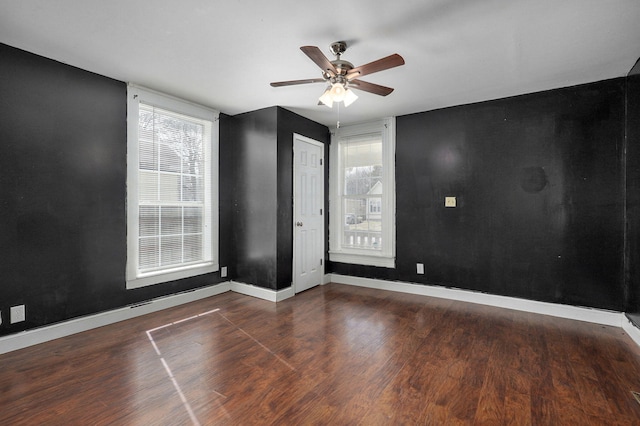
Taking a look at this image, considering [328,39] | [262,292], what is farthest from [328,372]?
[328,39]

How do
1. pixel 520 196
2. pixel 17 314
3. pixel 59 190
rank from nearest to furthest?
pixel 17 314 → pixel 59 190 → pixel 520 196

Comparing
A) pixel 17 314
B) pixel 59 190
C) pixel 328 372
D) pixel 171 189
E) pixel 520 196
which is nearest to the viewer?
pixel 328 372

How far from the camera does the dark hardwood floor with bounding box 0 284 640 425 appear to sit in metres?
1.83

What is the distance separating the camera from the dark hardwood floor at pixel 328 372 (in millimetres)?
1827

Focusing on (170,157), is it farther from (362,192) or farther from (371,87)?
(362,192)

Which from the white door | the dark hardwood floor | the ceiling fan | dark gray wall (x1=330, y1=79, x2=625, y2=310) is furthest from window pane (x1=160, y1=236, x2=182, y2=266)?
dark gray wall (x1=330, y1=79, x2=625, y2=310)

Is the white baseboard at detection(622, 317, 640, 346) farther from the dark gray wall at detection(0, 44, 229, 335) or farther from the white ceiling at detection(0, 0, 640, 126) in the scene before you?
the dark gray wall at detection(0, 44, 229, 335)

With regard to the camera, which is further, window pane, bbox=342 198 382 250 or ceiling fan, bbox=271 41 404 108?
window pane, bbox=342 198 382 250

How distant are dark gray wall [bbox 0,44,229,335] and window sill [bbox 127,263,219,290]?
0.12m

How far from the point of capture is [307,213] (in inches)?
183

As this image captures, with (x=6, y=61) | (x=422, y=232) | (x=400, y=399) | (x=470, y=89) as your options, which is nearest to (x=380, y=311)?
(x=422, y=232)

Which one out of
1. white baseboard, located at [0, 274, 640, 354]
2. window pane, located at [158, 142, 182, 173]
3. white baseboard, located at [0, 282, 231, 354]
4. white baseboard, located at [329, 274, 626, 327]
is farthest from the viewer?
window pane, located at [158, 142, 182, 173]

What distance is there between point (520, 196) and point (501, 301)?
4.43ft

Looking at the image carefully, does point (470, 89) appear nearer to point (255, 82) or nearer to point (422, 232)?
point (422, 232)
